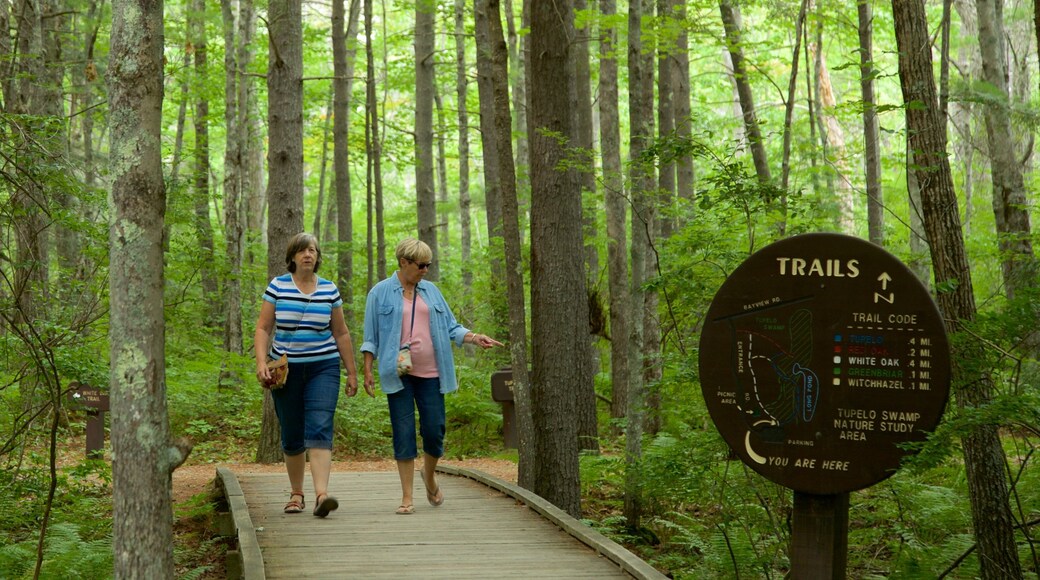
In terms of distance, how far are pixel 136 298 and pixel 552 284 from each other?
4.32 m

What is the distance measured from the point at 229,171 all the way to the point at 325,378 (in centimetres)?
1322

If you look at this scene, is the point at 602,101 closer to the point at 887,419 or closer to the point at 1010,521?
the point at 1010,521

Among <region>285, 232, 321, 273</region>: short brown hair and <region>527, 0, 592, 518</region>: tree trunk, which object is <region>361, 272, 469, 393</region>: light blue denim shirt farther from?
<region>527, 0, 592, 518</region>: tree trunk

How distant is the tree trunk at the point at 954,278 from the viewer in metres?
Result: 6.18

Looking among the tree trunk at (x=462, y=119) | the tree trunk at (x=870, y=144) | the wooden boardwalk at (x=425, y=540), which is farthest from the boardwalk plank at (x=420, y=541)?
the tree trunk at (x=462, y=119)

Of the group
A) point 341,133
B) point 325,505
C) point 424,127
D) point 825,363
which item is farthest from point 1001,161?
point 341,133

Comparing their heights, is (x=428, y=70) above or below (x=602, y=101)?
above

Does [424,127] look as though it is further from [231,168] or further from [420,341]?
[420,341]

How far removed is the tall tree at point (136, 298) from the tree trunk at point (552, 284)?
4.15m

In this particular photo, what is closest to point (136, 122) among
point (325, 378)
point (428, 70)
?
point (325, 378)

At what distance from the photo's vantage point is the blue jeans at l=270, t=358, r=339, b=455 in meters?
6.88

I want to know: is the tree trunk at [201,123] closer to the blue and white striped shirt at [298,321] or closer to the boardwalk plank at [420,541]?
the boardwalk plank at [420,541]

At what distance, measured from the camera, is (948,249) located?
254 inches

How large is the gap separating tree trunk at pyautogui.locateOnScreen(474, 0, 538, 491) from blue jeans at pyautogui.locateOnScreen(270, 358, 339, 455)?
77.9 inches
